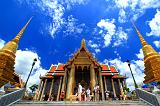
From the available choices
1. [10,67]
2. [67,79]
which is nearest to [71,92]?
[67,79]

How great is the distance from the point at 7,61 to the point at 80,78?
1058cm

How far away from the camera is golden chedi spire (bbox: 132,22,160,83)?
20109 mm

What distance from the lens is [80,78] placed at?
25.9 m

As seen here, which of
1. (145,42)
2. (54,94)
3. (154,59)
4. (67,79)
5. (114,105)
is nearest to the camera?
(114,105)

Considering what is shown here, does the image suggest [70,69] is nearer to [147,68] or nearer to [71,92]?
[71,92]

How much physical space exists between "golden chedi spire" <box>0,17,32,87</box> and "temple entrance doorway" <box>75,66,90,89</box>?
8.60m

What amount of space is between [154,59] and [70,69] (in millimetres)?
9705

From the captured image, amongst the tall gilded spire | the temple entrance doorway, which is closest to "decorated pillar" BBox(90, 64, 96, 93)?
the temple entrance doorway

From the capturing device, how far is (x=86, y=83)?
25516mm

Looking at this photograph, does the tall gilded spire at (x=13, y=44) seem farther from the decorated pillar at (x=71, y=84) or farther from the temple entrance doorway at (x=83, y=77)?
the temple entrance doorway at (x=83, y=77)

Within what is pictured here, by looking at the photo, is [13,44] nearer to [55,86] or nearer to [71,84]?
[71,84]

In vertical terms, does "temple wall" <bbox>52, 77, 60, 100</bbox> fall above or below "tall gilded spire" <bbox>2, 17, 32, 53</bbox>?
below

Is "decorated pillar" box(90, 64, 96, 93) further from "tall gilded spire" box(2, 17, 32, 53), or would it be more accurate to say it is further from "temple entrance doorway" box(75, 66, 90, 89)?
"tall gilded spire" box(2, 17, 32, 53)

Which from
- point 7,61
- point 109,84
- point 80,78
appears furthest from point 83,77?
point 7,61
